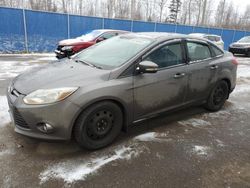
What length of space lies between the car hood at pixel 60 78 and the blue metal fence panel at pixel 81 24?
12.4 meters

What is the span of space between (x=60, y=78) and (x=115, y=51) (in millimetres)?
1082

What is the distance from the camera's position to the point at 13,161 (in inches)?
108

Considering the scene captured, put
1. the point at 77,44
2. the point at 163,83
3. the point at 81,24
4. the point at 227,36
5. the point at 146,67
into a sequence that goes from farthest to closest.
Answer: the point at 227,36 < the point at 81,24 < the point at 77,44 < the point at 163,83 < the point at 146,67

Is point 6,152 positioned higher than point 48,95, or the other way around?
point 48,95

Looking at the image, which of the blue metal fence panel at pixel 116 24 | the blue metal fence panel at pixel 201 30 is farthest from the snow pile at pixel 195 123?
the blue metal fence panel at pixel 201 30

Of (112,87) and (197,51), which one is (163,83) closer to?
(112,87)

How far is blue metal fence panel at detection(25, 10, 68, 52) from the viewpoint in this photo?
13.6 meters

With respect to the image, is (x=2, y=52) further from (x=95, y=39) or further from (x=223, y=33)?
(x=223, y=33)

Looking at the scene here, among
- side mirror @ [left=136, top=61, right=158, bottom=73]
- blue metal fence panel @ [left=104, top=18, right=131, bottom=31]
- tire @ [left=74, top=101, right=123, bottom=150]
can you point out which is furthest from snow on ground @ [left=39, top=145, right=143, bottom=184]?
blue metal fence panel @ [left=104, top=18, right=131, bottom=31]

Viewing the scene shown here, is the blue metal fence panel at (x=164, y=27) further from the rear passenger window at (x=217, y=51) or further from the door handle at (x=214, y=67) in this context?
the door handle at (x=214, y=67)

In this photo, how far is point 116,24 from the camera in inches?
656

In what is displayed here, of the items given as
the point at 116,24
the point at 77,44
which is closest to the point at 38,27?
the point at 77,44

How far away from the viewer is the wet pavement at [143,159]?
2492 mm

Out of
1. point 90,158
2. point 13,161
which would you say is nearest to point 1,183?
point 13,161
